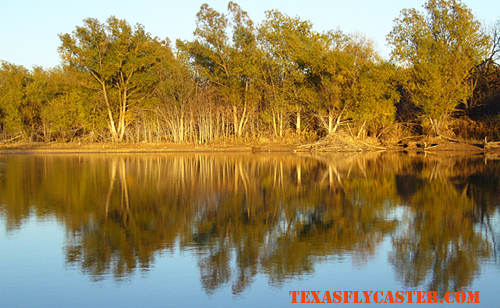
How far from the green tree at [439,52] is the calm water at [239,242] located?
2111 cm

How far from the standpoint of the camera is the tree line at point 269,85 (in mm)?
37406

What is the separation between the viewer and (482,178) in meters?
18.5

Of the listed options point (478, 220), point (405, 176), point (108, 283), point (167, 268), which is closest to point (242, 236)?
point (167, 268)

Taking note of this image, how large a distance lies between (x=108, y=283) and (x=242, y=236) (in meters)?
3.30

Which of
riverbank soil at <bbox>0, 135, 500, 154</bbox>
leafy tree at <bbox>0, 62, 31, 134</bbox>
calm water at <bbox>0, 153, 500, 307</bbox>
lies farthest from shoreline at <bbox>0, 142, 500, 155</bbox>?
calm water at <bbox>0, 153, 500, 307</bbox>

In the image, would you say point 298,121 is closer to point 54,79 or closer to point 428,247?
point 54,79

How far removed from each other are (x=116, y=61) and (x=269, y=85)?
14.6 m

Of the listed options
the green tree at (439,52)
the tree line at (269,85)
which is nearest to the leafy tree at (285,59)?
the tree line at (269,85)

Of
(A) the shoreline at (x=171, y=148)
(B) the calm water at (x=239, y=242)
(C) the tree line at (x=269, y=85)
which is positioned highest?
(C) the tree line at (x=269, y=85)

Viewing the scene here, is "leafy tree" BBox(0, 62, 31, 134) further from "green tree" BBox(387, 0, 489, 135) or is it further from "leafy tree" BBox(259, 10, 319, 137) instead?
"green tree" BBox(387, 0, 489, 135)

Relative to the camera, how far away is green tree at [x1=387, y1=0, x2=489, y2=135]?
36.3 metres

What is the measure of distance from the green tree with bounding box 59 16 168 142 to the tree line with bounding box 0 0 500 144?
0.37ft

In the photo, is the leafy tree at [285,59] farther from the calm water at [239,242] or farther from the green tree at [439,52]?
the calm water at [239,242]

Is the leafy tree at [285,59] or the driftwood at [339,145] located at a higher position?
the leafy tree at [285,59]
